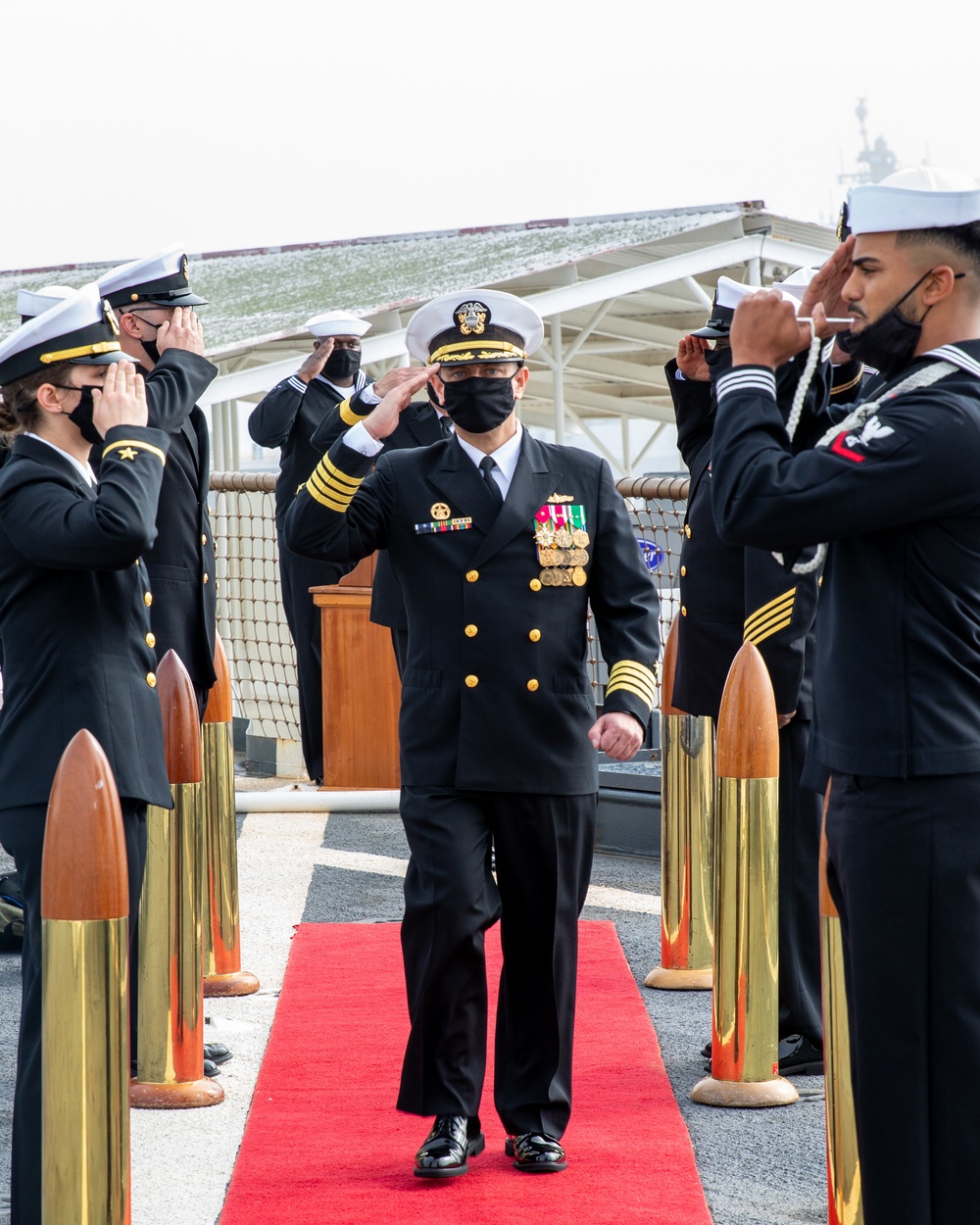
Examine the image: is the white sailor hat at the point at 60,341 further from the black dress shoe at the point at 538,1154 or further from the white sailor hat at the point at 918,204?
the black dress shoe at the point at 538,1154

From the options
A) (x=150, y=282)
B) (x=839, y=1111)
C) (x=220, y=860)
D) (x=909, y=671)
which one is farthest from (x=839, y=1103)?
(x=150, y=282)

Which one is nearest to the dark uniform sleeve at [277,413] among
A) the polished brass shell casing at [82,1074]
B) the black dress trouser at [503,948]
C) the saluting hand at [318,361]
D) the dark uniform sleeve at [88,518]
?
the saluting hand at [318,361]

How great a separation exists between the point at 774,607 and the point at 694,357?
3.33ft

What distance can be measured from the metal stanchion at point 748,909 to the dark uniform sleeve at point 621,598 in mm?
404

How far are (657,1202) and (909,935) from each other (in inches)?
55.7

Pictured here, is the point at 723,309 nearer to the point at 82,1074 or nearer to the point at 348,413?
the point at 348,413

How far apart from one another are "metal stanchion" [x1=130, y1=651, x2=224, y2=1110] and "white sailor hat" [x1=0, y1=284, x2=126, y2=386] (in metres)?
1.23

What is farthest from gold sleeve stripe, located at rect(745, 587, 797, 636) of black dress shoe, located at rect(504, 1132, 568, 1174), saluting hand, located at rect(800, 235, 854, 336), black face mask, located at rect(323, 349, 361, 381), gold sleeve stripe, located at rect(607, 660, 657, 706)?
black face mask, located at rect(323, 349, 361, 381)

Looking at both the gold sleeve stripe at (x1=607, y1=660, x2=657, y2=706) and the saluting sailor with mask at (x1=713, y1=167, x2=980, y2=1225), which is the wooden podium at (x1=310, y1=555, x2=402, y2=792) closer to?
the gold sleeve stripe at (x1=607, y1=660, x2=657, y2=706)

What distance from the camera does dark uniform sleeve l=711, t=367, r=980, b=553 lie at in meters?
2.77

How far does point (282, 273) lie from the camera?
70.1 feet

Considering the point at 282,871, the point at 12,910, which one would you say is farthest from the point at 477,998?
the point at 282,871

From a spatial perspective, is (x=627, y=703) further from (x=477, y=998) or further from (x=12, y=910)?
(x=12, y=910)

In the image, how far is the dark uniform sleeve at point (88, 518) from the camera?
3.57 metres
